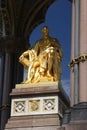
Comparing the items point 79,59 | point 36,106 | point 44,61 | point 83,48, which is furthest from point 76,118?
point 44,61

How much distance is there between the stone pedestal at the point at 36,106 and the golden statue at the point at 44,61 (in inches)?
23.2

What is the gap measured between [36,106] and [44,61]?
5.93 feet

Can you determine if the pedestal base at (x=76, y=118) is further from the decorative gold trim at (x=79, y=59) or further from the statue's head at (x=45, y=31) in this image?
the statue's head at (x=45, y=31)

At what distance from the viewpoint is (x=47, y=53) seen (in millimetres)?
14961

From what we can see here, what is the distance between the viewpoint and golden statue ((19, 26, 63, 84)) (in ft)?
47.7

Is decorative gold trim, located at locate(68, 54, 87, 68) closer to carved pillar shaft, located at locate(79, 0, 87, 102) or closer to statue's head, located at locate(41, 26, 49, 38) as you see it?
carved pillar shaft, located at locate(79, 0, 87, 102)

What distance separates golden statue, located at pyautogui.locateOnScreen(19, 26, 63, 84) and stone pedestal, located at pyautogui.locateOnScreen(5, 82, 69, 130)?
590mm

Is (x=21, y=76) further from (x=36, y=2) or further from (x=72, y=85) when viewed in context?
(x=72, y=85)

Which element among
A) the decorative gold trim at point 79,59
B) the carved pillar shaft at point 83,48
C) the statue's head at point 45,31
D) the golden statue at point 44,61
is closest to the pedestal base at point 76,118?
the carved pillar shaft at point 83,48

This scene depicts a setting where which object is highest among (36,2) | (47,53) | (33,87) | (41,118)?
(36,2)

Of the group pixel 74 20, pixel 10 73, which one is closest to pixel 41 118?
pixel 74 20

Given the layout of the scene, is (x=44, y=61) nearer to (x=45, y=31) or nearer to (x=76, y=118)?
(x=45, y=31)

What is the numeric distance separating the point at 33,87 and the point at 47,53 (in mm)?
1578

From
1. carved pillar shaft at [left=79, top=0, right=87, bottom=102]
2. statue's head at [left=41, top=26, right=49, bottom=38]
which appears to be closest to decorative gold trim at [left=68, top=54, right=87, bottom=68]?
carved pillar shaft at [left=79, top=0, right=87, bottom=102]
